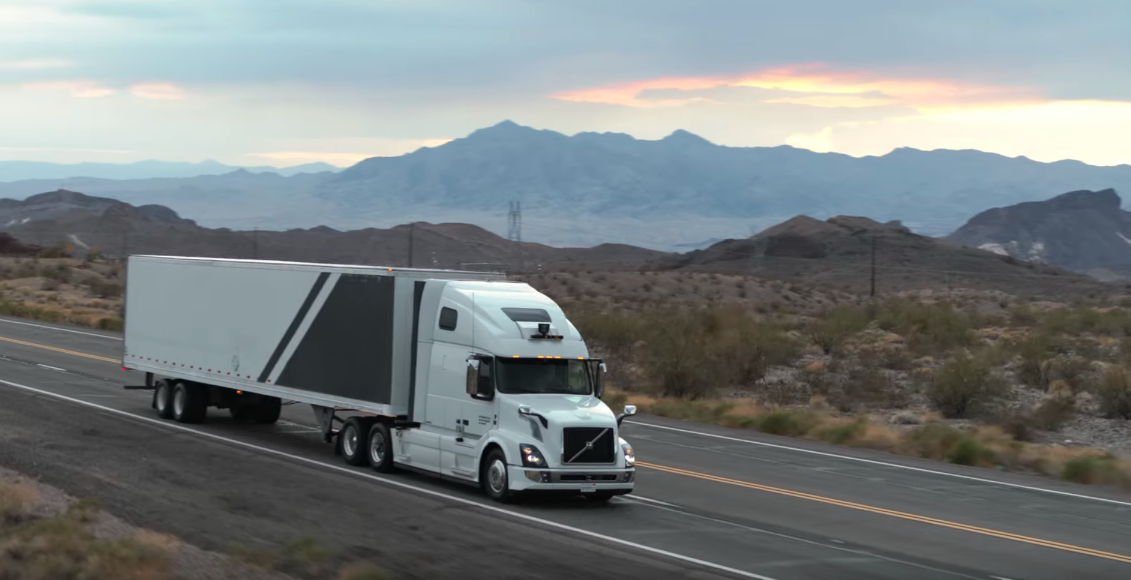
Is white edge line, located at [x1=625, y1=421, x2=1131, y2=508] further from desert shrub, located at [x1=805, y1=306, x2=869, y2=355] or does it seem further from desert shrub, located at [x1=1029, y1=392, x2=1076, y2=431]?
desert shrub, located at [x1=805, y1=306, x2=869, y2=355]

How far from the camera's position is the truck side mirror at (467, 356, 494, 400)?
54.0ft

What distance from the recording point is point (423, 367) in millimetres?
17922

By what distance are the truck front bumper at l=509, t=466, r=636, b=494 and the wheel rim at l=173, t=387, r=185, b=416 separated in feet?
33.2

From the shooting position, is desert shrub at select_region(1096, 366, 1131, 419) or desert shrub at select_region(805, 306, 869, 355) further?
desert shrub at select_region(805, 306, 869, 355)

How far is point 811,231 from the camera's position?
15938cm

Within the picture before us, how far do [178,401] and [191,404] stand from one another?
514 millimetres

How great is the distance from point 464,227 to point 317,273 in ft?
545

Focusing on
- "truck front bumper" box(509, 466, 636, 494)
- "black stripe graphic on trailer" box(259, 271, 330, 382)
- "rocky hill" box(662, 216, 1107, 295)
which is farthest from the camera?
"rocky hill" box(662, 216, 1107, 295)

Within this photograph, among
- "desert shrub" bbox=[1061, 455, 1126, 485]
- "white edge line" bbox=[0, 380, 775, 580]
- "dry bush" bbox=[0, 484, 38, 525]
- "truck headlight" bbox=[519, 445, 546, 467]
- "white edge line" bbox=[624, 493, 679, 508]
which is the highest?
"truck headlight" bbox=[519, 445, 546, 467]

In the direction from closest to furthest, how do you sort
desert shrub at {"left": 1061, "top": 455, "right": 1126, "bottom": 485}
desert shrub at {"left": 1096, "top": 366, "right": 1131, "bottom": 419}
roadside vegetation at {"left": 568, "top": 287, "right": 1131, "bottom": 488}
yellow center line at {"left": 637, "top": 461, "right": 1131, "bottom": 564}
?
1. yellow center line at {"left": 637, "top": 461, "right": 1131, "bottom": 564}
2. desert shrub at {"left": 1061, "top": 455, "right": 1126, "bottom": 485}
3. roadside vegetation at {"left": 568, "top": 287, "right": 1131, "bottom": 488}
4. desert shrub at {"left": 1096, "top": 366, "right": 1131, "bottom": 419}

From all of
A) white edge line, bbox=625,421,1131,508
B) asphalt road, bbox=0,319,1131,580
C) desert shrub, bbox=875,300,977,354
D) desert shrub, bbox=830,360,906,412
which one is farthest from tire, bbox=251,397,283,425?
desert shrub, bbox=875,300,977,354

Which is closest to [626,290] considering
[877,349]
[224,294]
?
[877,349]

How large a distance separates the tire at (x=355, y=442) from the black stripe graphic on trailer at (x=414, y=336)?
129cm

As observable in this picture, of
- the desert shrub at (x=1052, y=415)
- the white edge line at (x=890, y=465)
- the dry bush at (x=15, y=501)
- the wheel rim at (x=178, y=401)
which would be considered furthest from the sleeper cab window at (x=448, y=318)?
the desert shrub at (x=1052, y=415)
